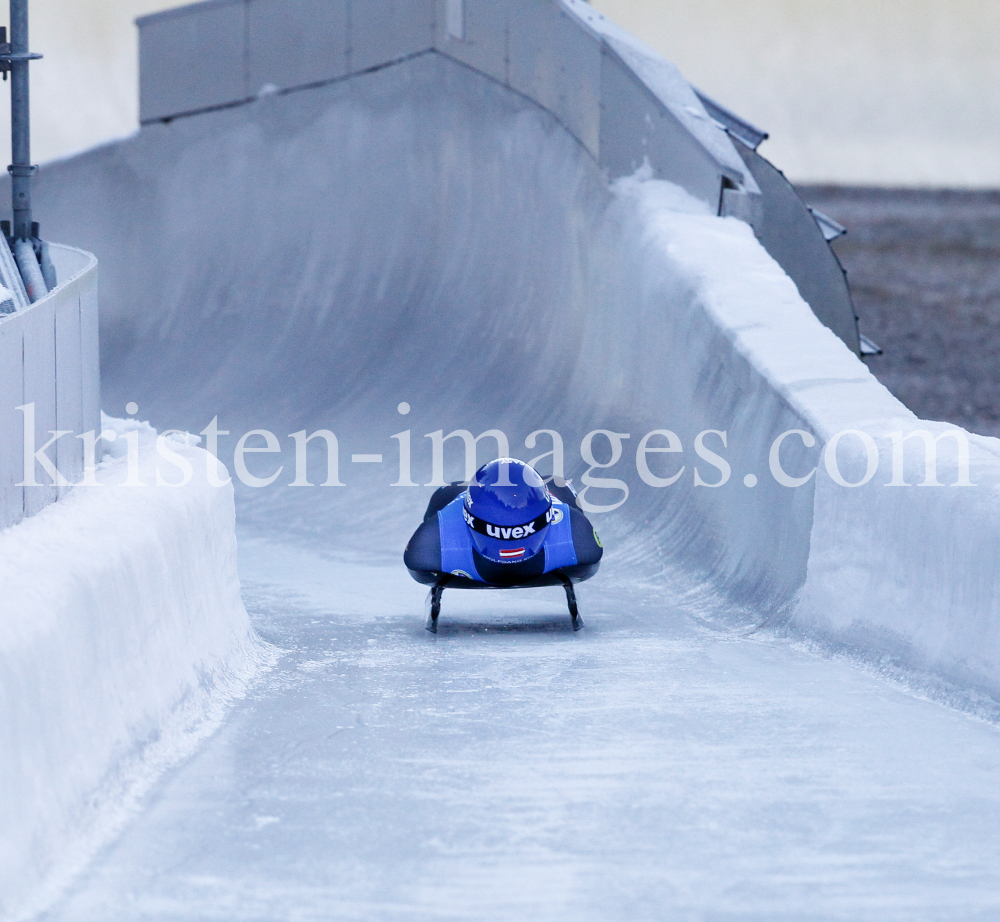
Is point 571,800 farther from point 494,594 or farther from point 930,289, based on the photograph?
point 930,289

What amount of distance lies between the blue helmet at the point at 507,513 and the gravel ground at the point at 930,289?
27.7 m

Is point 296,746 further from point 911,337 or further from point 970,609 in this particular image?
point 911,337

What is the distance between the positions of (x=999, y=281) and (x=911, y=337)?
7.74 m

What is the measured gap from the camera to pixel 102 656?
14.9 ft

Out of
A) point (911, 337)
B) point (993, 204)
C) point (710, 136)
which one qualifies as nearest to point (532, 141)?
point (710, 136)

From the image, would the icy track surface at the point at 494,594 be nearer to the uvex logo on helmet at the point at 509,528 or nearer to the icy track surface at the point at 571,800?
A: the icy track surface at the point at 571,800

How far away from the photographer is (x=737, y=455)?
8.94 metres

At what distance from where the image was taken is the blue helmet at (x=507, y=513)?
24.4ft

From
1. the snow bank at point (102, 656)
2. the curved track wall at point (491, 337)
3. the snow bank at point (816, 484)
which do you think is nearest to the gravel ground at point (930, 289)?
the curved track wall at point (491, 337)

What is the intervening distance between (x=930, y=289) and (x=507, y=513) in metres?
43.1

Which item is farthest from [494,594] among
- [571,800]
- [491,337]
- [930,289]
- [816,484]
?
[930,289]

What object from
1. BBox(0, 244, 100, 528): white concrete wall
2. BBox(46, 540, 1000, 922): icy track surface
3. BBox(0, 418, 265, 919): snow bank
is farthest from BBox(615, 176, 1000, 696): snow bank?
BBox(0, 244, 100, 528): white concrete wall

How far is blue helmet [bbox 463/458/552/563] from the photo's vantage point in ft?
24.4

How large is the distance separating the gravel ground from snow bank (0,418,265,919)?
29.5 m
